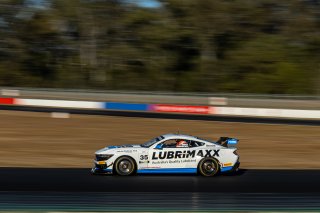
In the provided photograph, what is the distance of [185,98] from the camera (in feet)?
128

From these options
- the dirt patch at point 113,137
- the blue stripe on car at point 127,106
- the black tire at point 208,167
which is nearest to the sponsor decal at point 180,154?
the black tire at point 208,167

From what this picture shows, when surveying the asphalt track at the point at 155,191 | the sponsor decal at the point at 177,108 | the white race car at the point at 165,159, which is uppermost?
the sponsor decal at the point at 177,108

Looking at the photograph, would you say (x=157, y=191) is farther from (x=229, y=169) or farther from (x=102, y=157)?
(x=229, y=169)

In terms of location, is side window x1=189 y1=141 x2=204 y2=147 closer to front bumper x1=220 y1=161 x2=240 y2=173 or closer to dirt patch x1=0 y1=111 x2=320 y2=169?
front bumper x1=220 y1=161 x2=240 y2=173

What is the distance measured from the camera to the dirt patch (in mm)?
17703

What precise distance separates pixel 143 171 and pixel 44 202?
3592 mm

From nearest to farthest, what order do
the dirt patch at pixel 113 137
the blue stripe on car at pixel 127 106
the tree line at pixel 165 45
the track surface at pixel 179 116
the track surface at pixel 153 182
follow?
the track surface at pixel 153 182 → the dirt patch at pixel 113 137 → the track surface at pixel 179 116 → the blue stripe on car at pixel 127 106 → the tree line at pixel 165 45

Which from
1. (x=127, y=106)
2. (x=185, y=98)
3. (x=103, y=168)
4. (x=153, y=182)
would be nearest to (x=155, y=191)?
(x=153, y=182)

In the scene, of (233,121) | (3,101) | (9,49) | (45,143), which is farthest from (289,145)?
(9,49)

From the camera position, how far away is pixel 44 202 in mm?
10328

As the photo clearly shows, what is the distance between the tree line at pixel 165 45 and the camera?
52125 mm

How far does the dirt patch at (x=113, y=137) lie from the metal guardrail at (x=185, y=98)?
8.27 m

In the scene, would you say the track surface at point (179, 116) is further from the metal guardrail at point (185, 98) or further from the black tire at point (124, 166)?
the black tire at point (124, 166)

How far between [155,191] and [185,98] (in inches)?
1089
